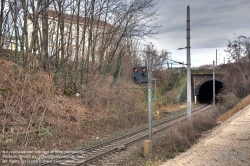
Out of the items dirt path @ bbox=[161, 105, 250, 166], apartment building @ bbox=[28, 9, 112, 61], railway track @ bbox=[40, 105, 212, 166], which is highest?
apartment building @ bbox=[28, 9, 112, 61]

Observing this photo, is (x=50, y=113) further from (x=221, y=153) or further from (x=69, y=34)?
(x=221, y=153)

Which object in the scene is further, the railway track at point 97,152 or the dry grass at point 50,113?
the dry grass at point 50,113

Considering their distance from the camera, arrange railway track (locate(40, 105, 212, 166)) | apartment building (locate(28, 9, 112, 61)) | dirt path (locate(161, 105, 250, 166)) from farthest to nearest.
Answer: apartment building (locate(28, 9, 112, 61)) < railway track (locate(40, 105, 212, 166)) < dirt path (locate(161, 105, 250, 166))

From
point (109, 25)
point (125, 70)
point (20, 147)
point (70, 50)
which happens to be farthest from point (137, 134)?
point (125, 70)

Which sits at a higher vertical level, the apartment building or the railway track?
the apartment building

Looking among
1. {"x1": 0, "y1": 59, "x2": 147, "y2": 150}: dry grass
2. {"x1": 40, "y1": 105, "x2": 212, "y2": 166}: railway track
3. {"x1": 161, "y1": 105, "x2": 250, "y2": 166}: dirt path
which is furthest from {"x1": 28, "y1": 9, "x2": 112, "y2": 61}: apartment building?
{"x1": 161, "y1": 105, "x2": 250, "y2": 166}: dirt path

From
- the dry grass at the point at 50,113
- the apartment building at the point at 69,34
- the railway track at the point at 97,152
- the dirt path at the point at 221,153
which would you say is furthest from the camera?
the apartment building at the point at 69,34

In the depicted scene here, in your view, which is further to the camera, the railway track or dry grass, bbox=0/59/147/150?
dry grass, bbox=0/59/147/150

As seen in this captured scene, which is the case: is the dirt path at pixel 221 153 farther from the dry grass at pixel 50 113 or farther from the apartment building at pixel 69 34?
the apartment building at pixel 69 34

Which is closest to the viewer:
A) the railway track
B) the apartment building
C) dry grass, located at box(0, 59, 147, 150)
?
the railway track

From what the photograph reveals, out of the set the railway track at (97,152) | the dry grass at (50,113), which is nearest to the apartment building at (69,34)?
the dry grass at (50,113)

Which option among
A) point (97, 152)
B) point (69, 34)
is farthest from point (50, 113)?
point (69, 34)

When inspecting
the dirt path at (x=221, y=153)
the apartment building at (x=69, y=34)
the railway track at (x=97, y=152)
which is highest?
the apartment building at (x=69, y=34)

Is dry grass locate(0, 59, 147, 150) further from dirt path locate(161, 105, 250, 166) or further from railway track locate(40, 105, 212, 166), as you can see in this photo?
dirt path locate(161, 105, 250, 166)
